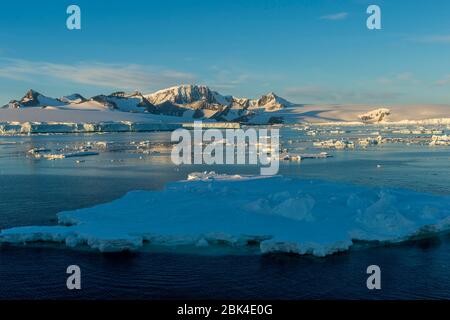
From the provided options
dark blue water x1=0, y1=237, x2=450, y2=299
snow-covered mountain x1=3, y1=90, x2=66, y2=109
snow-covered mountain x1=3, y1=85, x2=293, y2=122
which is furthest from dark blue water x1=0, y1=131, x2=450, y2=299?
snow-covered mountain x1=3, y1=90, x2=66, y2=109

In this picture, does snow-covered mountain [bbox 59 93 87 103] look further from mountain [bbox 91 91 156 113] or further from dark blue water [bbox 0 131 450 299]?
dark blue water [bbox 0 131 450 299]

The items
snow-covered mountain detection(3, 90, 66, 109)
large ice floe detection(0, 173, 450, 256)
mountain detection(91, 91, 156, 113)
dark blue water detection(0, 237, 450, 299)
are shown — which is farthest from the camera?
mountain detection(91, 91, 156, 113)

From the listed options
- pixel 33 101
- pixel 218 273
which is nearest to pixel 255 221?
pixel 218 273

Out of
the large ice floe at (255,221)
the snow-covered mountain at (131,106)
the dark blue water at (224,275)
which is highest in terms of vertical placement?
the snow-covered mountain at (131,106)

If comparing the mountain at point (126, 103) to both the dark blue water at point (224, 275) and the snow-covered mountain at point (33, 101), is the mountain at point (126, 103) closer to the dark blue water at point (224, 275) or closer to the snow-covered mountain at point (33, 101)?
the snow-covered mountain at point (33, 101)

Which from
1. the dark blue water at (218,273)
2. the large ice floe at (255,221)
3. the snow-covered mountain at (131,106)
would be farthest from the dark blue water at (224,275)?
the snow-covered mountain at (131,106)

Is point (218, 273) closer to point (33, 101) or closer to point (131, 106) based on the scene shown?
point (33, 101)

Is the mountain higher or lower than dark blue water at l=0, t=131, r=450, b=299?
higher

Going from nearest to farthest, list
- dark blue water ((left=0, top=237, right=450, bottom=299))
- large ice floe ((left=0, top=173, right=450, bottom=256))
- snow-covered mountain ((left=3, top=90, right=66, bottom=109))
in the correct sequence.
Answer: dark blue water ((left=0, top=237, right=450, bottom=299)) < large ice floe ((left=0, top=173, right=450, bottom=256)) < snow-covered mountain ((left=3, top=90, right=66, bottom=109))
